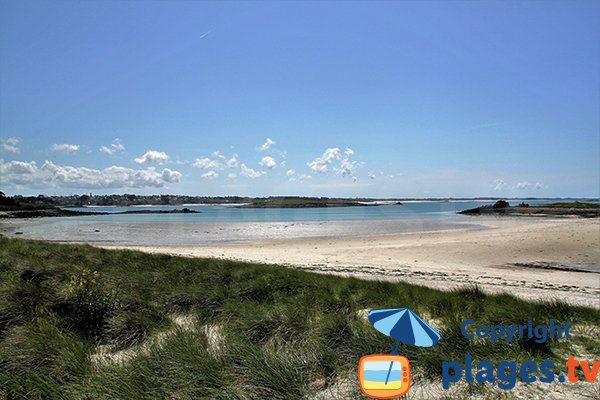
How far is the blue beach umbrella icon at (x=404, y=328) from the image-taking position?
3488mm

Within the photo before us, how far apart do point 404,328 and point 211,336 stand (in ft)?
11.9

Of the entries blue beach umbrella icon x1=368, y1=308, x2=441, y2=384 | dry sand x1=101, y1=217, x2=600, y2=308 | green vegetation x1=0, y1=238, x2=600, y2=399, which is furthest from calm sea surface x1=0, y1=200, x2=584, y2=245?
blue beach umbrella icon x1=368, y1=308, x2=441, y2=384

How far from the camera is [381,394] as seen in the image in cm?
294

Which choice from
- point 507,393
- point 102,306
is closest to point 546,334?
point 507,393

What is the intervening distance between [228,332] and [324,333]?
1530 mm

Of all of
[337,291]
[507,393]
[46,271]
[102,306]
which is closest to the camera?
[507,393]

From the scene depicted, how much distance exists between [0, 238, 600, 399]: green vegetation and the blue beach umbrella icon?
106cm

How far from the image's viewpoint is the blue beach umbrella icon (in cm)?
349

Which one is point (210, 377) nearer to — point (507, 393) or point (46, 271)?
point (507, 393)

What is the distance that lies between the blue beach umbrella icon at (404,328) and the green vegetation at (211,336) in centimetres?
106
